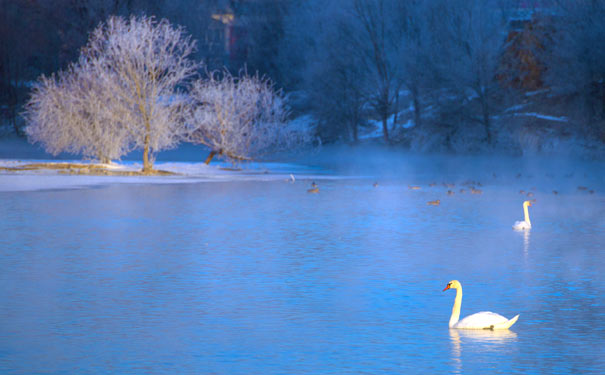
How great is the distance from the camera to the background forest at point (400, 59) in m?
45.8

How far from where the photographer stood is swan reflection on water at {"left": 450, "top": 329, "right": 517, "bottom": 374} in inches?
317

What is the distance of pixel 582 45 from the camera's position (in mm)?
44500

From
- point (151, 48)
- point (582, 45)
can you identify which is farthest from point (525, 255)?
point (582, 45)

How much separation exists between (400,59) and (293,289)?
45465mm

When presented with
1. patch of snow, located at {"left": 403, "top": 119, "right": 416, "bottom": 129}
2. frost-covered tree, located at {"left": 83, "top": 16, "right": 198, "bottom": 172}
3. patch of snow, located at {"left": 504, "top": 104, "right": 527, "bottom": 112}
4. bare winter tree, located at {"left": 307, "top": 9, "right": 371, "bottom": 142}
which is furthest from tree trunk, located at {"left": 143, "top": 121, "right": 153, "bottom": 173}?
patch of snow, located at {"left": 403, "top": 119, "right": 416, "bottom": 129}

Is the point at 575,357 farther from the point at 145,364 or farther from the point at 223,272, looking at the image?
the point at 223,272

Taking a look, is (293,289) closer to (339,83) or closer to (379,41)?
(339,83)

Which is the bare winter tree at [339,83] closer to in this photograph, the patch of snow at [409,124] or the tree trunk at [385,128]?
the tree trunk at [385,128]

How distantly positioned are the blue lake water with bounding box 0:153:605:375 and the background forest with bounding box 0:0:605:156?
26.5m

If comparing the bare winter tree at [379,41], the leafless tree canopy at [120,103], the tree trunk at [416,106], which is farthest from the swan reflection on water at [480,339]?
the bare winter tree at [379,41]

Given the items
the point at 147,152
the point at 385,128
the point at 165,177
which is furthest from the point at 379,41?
the point at 165,177

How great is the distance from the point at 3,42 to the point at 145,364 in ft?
214

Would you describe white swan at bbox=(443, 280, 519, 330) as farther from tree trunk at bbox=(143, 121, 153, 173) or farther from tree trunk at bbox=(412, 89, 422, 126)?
tree trunk at bbox=(412, 89, 422, 126)

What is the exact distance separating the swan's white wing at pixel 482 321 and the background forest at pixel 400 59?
116 feet
